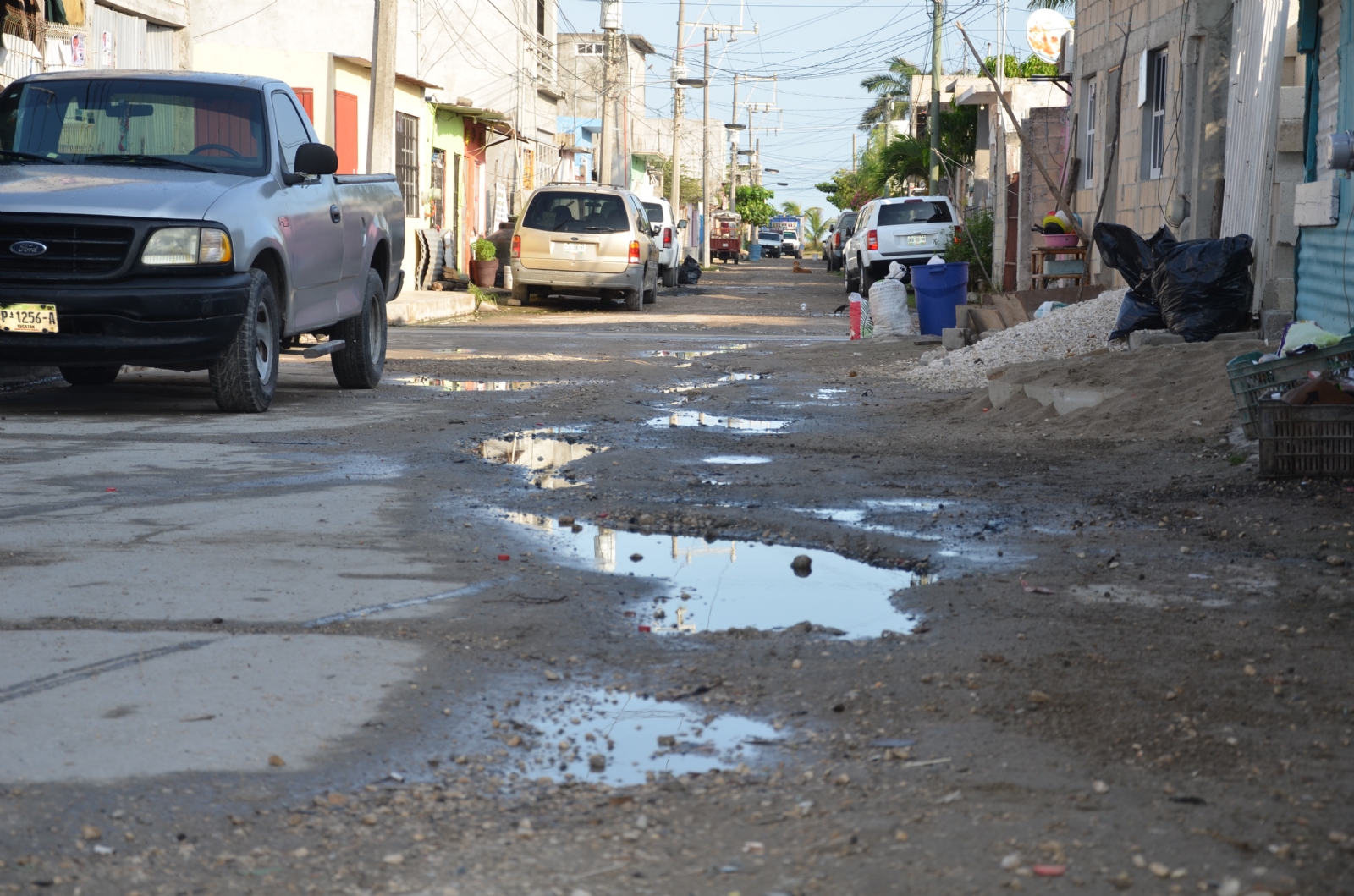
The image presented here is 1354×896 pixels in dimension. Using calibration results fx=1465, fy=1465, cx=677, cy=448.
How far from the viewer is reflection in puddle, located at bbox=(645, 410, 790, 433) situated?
8836 millimetres

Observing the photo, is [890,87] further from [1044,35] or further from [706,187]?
[1044,35]

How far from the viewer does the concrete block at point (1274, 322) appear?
10375mm

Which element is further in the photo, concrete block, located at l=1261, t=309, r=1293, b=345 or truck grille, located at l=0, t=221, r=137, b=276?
concrete block, located at l=1261, t=309, r=1293, b=345

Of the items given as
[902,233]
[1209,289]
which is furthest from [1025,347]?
[902,233]

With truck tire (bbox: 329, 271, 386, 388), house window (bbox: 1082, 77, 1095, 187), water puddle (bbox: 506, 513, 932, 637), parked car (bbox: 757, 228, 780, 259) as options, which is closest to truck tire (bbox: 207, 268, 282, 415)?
truck tire (bbox: 329, 271, 386, 388)

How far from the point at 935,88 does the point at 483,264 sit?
1448 centimetres

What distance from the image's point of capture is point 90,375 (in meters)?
10.0

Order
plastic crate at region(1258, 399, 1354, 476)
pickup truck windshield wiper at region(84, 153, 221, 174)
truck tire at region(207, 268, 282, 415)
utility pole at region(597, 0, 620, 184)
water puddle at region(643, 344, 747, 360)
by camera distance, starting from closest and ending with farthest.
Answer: plastic crate at region(1258, 399, 1354, 476) < truck tire at region(207, 268, 282, 415) < pickup truck windshield wiper at region(84, 153, 221, 174) < water puddle at region(643, 344, 747, 360) < utility pole at region(597, 0, 620, 184)

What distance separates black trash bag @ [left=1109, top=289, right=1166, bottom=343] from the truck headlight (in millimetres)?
6906

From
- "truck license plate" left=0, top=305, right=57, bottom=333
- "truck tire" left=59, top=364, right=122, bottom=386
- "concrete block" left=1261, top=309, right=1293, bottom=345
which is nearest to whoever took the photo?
"truck license plate" left=0, top=305, right=57, bottom=333

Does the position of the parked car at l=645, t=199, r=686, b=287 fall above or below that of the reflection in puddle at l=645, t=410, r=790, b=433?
above

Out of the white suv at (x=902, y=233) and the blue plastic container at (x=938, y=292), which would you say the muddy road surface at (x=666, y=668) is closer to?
the blue plastic container at (x=938, y=292)

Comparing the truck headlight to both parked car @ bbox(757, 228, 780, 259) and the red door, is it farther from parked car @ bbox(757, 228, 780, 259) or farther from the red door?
parked car @ bbox(757, 228, 780, 259)

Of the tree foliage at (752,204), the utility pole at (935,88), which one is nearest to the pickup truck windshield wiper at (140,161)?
the utility pole at (935,88)
